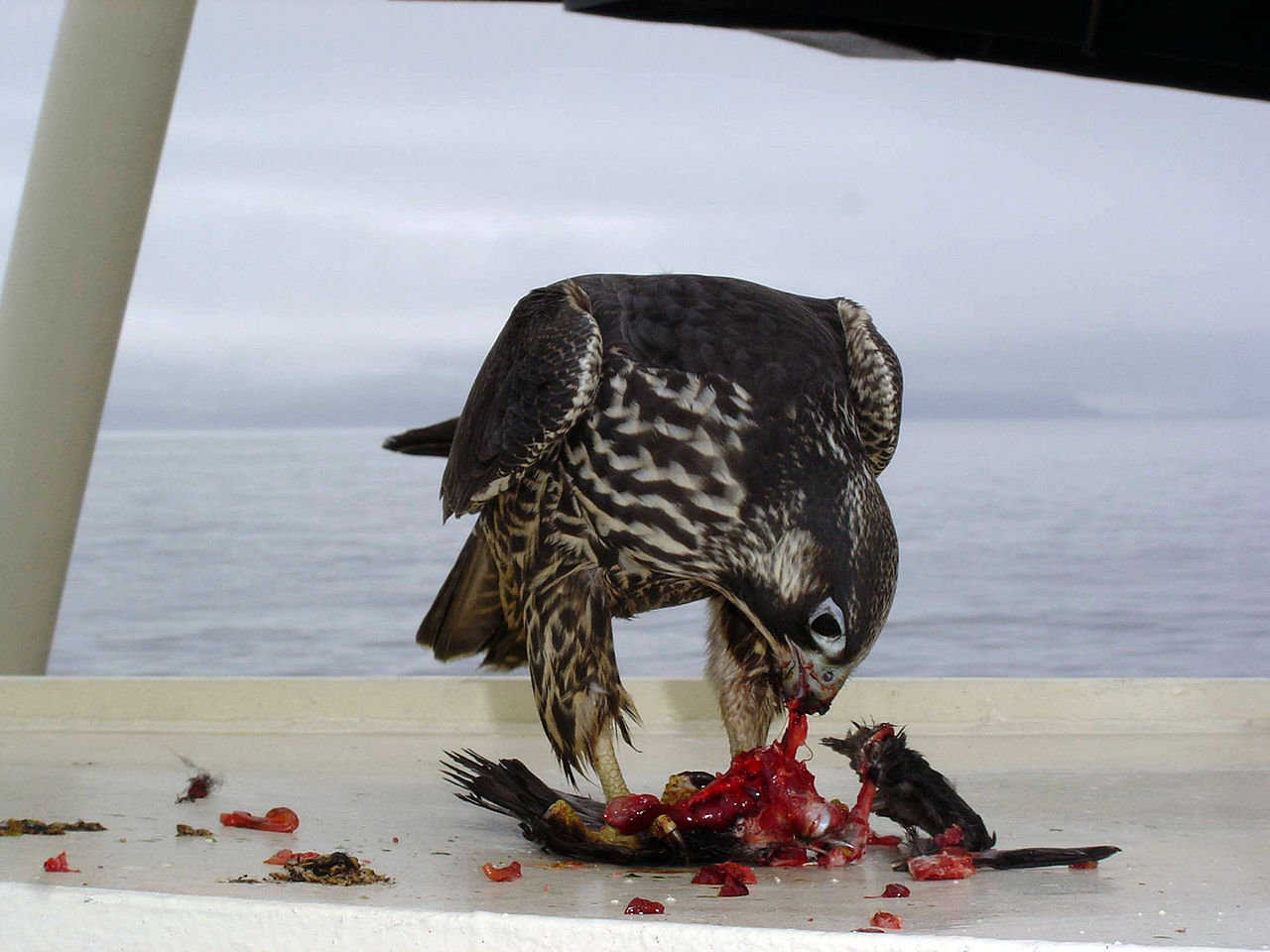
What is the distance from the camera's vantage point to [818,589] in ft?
6.24

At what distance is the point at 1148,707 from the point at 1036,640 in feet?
15.5

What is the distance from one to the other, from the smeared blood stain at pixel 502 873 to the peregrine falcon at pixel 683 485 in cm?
43

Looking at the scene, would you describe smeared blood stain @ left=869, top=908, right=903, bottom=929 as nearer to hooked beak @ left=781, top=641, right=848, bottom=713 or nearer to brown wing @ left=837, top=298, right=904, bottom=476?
hooked beak @ left=781, top=641, right=848, bottom=713

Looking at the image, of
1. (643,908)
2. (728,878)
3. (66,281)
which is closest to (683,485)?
(728,878)

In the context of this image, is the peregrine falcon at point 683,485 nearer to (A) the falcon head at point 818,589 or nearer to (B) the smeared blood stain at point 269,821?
(A) the falcon head at point 818,589

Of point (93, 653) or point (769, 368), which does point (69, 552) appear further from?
point (93, 653)

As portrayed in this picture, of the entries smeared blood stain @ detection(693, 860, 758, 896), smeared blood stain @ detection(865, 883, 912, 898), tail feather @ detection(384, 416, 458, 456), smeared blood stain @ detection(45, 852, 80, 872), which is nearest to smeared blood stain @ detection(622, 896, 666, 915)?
smeared blood stain @ detection(693, 860, 758, 896)

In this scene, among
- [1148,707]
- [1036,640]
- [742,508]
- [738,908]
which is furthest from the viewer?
[1036,640]

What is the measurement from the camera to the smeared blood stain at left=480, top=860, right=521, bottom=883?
170cm

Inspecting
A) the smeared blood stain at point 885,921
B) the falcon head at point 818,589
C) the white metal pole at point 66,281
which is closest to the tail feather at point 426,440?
the falcon head at point 818,589

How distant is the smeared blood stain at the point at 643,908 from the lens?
4.85 ft

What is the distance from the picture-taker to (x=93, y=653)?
7.82m

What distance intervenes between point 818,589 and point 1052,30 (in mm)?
3434

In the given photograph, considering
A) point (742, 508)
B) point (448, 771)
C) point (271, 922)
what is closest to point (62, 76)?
point (448, 771)
